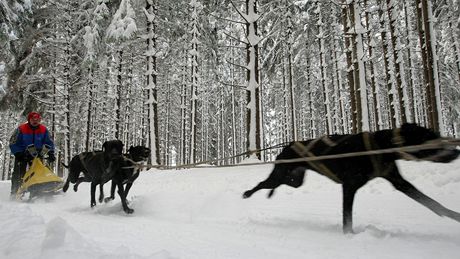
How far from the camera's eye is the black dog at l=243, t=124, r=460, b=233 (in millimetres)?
3680

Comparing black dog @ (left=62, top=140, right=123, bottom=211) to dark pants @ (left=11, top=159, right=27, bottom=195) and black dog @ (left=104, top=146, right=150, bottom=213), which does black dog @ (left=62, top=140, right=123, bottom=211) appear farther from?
dark pants @ (left=11, top=159, right=27, bottom=195)

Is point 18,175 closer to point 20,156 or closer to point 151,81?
point 20,156

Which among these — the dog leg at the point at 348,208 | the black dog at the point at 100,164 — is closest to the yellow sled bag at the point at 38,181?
the black dog at the point at 100,164

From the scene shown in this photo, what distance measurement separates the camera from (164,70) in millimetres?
30266

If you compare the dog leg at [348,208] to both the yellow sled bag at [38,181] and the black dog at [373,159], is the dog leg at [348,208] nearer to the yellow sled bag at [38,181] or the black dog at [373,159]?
the black dog at [373,159]

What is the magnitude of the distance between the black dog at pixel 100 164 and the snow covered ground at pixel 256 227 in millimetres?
517

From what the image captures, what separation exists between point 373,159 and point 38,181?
706 centimetres

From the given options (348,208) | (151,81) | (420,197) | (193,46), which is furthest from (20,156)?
(193,46)

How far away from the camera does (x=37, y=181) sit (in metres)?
7.68

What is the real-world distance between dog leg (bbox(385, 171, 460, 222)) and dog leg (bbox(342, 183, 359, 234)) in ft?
1.43

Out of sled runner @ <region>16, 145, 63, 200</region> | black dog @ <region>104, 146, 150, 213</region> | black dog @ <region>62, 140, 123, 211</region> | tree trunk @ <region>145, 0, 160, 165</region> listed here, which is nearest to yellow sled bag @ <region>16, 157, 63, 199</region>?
sled runner @ <region>16, 145, 63, 200</region>

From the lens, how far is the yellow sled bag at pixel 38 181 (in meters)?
7.69

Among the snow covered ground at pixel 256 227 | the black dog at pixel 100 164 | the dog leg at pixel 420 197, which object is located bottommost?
the snow covered ground at pixel 256 227

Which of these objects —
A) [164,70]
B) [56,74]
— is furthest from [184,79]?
[56,74]
